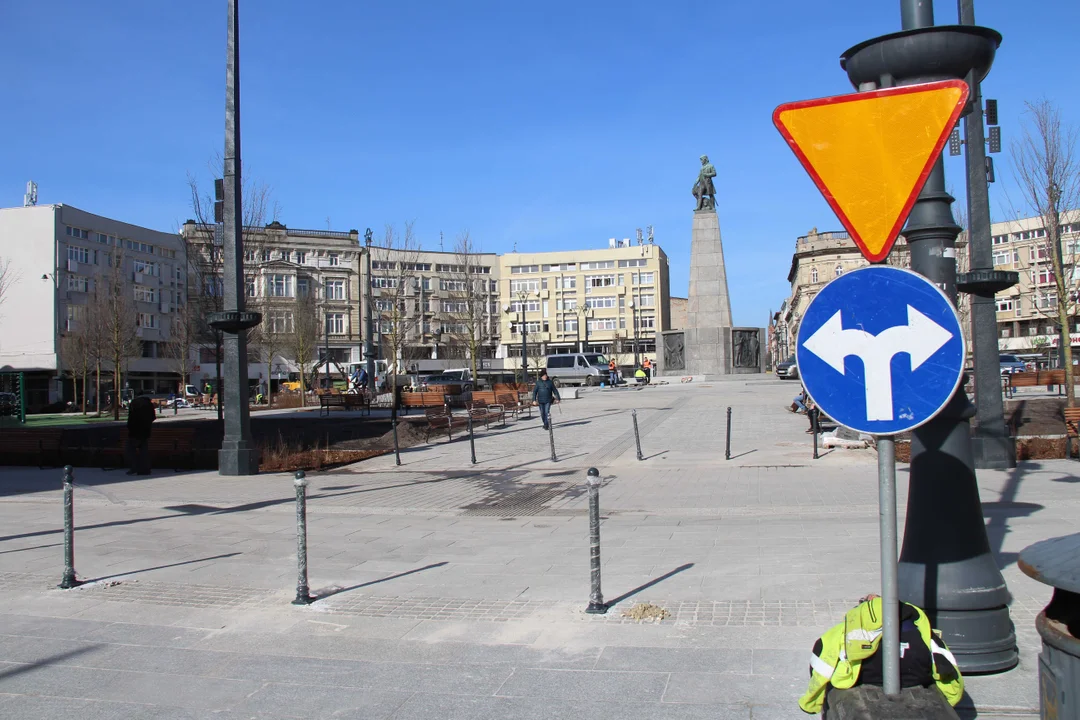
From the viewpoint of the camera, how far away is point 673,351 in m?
49.2

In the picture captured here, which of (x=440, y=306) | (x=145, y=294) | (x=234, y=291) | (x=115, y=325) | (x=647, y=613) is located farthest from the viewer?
(x=440, y=306)

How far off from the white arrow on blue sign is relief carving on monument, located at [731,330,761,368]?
43044 mm

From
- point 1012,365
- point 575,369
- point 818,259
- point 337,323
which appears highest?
point 818,259

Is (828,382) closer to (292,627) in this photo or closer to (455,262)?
(292,627)

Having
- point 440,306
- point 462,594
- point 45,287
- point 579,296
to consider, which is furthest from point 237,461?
point 579,296

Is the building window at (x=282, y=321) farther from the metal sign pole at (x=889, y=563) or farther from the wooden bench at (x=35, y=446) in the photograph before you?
the metal sign pole at (x=889, y=563)

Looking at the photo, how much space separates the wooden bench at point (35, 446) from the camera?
18.1 metres

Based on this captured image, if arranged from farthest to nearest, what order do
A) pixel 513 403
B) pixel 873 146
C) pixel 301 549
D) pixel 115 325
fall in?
1. pixel 115 325
2. pixel 513 403
3. pixel 301 549
4. pixel 873 146

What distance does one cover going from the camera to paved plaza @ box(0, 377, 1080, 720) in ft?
15.5

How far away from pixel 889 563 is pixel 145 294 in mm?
80407

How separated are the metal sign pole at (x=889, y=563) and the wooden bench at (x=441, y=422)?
694 inches

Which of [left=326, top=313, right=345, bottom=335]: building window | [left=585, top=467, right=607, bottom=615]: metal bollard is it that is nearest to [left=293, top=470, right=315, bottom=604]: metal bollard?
[left=585, top=467, right=607, bottom=615]: metal bollard

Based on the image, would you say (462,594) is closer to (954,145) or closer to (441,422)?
(954,145)

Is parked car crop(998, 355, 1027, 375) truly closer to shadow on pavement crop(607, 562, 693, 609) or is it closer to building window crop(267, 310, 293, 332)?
shadow on pavement crop(607, 562, 693, 609)
